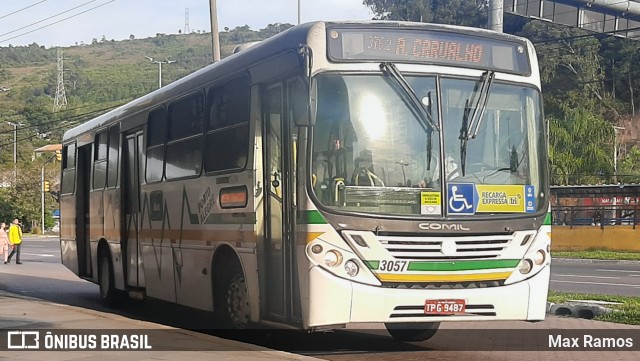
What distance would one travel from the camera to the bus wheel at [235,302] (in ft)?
35.1

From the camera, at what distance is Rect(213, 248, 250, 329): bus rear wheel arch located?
10758mm

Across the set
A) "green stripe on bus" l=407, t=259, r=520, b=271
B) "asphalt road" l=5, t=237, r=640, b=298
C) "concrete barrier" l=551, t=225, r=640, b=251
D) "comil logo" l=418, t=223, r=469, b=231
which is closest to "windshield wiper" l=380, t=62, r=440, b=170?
"comil logo" l=418, t=223, r=469, b=231

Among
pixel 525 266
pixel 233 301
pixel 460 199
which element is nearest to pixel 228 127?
pixel 233 301

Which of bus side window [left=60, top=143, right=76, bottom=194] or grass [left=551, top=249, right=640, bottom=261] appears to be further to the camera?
grass [left=551, top=249, right=640, bottom=261]

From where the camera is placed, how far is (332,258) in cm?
916

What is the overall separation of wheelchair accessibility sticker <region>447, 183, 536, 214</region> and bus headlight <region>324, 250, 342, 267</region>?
123 centimetres

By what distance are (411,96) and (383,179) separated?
3.06ft

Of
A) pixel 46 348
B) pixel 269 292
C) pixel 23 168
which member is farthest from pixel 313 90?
pixel 23 168

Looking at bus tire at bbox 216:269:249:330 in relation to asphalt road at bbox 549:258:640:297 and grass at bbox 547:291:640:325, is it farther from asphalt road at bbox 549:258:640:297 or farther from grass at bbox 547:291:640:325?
asphalt road at bbox 549:258:640:297

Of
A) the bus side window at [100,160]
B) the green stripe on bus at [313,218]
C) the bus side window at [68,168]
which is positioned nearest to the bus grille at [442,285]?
the green stripe on bus at [313,218]

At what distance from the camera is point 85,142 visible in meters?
18.0

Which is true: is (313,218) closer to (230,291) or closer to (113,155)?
(230,291)

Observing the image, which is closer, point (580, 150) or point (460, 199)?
point (460, 199)

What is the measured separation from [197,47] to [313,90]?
153085 mm
